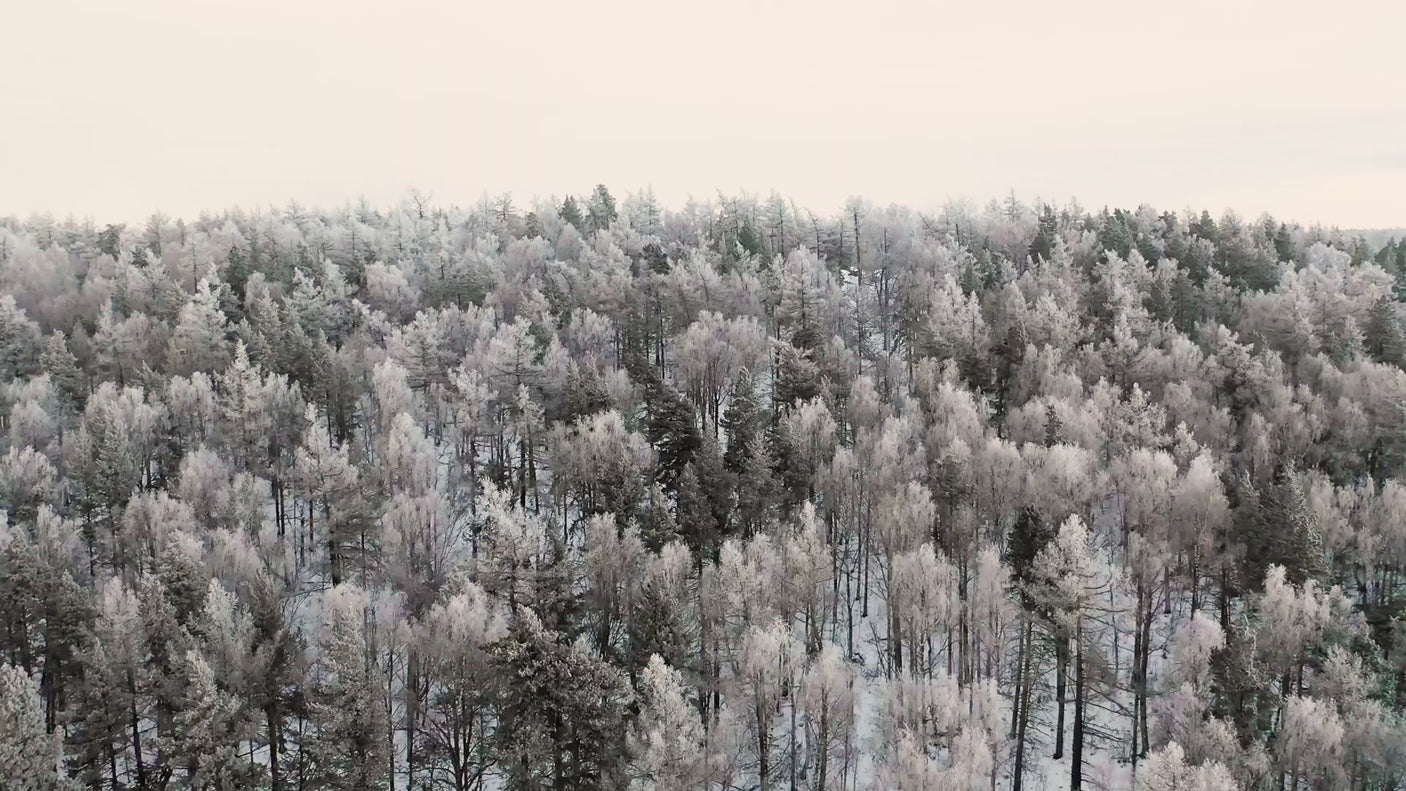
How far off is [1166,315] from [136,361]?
100945 mm

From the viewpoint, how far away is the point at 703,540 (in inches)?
2026

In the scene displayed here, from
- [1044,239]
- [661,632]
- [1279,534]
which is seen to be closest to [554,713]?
[661,632]

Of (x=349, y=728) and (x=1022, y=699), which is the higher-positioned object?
(x=349, y=728)

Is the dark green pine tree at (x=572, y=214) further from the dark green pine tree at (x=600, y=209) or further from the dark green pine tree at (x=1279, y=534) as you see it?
the dark green pine tree at (x=1279, y=534)

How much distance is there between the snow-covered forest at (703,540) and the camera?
38.0 meters

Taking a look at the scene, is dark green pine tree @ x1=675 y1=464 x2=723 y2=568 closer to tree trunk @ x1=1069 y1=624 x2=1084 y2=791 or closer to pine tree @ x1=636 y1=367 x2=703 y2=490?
pine tree @ x1=636 y1=367 x2=703 y2=490

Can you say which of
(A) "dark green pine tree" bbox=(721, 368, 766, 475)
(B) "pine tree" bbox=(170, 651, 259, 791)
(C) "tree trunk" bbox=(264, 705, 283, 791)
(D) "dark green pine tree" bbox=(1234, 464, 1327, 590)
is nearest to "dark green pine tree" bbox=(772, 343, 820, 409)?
(A) "dark green pine tree" bbox=(721, 368, 766, 475)

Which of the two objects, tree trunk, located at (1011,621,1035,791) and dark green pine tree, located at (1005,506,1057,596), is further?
dark green pine tree, located at (1005,506,1057,596)

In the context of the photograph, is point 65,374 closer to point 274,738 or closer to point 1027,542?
point 274,738

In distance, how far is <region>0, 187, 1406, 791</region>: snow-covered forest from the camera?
1496 inches

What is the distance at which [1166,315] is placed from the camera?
81812mm

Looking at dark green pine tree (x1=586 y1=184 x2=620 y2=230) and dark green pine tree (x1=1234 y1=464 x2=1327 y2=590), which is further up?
dark green pine tree (x1=586 y1=184 x2=620 y2=230)

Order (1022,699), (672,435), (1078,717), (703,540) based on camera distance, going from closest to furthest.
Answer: (1078,717) < (1022,699) < (703,540) < (672,435)

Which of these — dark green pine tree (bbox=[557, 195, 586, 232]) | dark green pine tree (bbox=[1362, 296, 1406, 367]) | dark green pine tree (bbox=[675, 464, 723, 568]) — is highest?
dark green pine tree (bbox=[557, 195, 586, 232])
